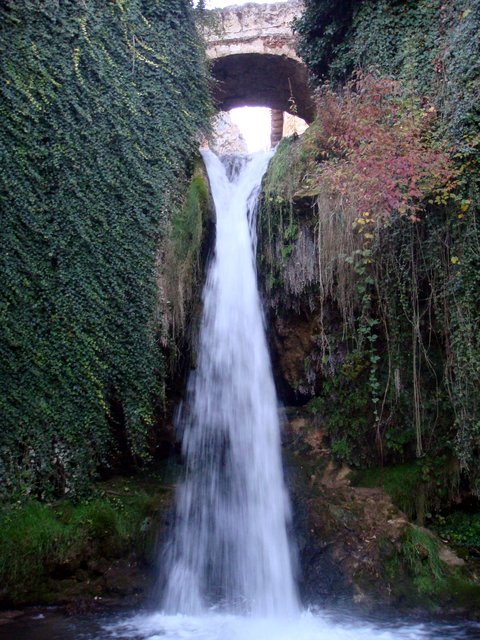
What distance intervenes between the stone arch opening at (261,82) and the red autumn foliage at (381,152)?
440 centimetres

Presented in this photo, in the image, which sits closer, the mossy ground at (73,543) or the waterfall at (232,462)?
the mossy ground at (73,543)

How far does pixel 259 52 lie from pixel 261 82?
99 centimetres

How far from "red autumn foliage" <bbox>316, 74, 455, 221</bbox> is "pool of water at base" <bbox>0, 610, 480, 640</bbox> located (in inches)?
163

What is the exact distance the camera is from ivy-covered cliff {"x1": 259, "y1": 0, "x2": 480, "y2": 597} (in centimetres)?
654

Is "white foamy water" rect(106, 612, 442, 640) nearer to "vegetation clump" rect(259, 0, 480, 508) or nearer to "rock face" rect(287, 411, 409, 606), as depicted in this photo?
"rock face" rect(287, 411, 409, 606)

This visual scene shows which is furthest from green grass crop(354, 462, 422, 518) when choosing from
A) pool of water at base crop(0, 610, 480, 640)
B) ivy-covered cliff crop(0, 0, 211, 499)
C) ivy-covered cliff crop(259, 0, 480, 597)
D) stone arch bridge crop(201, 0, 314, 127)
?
stone arch bridge crop(201, 0, 314, 127)

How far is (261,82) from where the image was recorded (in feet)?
43.3

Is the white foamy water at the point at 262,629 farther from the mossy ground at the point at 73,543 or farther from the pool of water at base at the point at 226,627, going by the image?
the mossy ground at the point at 73,543

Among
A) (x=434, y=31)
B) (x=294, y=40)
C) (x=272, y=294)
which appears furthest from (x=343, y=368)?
(x=294, y=40)

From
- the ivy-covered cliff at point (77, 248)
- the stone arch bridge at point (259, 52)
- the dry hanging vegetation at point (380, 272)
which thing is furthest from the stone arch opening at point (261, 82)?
the dry hanging vegetation at point (380, 272)

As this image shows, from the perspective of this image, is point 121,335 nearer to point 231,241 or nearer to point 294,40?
point 231,241

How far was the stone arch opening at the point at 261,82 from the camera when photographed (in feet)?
40.5

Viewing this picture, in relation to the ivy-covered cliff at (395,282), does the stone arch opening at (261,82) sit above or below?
above

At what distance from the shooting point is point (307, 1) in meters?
10.1
